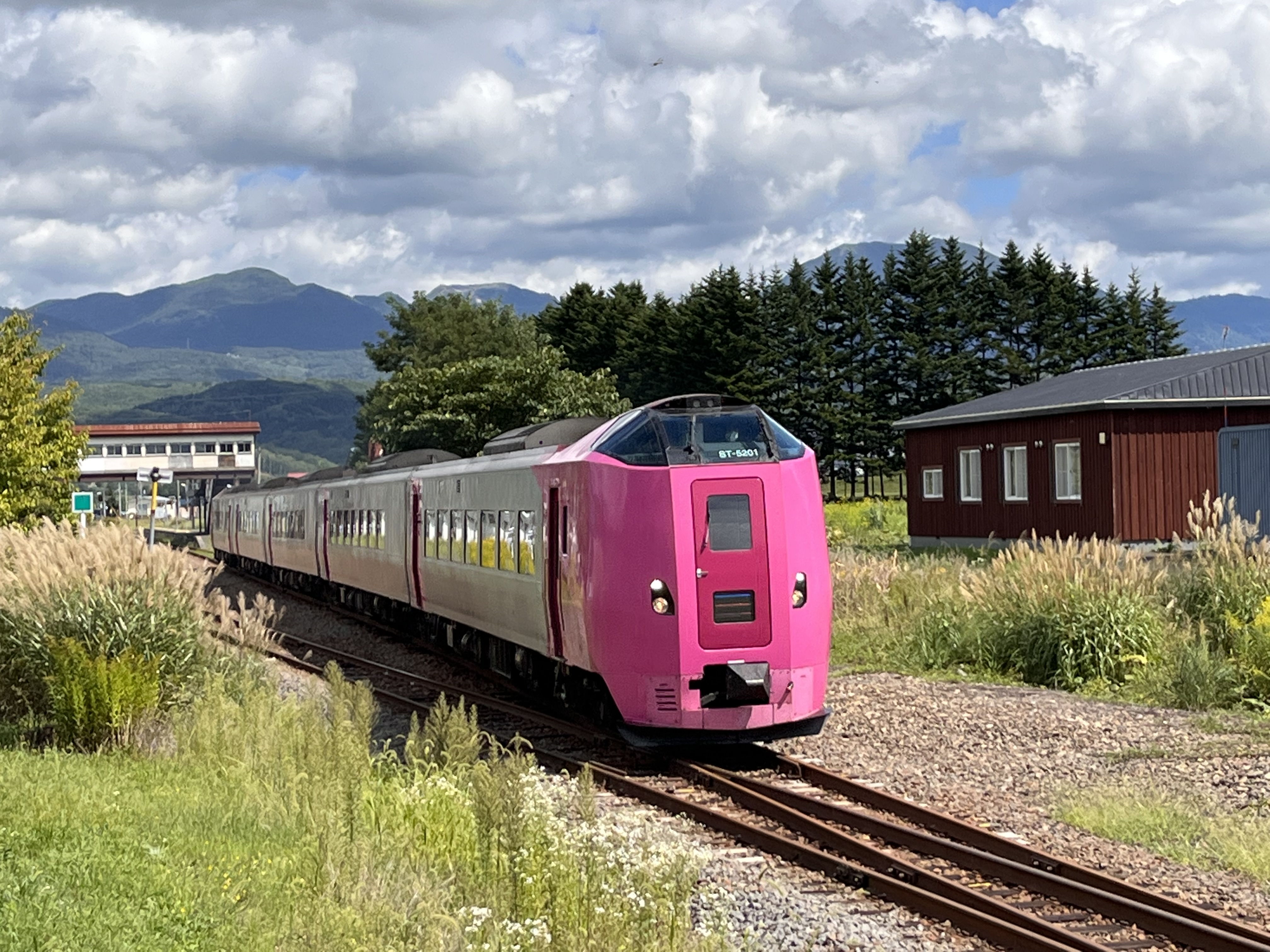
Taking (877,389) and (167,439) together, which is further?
(167,439)

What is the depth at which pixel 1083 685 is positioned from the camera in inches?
597

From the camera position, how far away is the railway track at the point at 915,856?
23.1ft

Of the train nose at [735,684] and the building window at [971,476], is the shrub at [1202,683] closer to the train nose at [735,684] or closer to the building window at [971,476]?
the train nose at [735,684]

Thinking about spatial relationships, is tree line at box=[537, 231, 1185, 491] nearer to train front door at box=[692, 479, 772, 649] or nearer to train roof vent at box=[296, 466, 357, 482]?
train roof vent at box=[296, 466, 357, 482]

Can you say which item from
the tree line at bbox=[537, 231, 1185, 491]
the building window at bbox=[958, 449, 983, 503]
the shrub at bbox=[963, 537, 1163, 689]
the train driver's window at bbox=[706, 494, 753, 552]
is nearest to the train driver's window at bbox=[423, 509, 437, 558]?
the shrub at bbox=[963, 537, 1163, 689]

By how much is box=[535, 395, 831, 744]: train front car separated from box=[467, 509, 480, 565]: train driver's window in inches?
194

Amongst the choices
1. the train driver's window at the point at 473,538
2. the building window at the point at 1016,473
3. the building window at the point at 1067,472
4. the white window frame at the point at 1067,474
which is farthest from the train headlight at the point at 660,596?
the building window at the point at 1016,473

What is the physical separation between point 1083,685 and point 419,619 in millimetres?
11168

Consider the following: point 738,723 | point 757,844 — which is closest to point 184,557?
point 738,723

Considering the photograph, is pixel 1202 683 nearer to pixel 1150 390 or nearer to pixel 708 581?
pixel 708 581

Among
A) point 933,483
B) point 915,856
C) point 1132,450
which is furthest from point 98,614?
point 933,483

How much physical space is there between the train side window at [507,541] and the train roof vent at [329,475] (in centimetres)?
1226

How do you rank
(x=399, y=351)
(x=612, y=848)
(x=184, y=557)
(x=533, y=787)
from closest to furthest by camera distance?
1. (x=612, y=848)
2. (x=533, y=787)
3. (x=184, y=557)
4. (x=399, y=351)

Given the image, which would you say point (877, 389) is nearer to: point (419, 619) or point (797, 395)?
point (797, 395)
